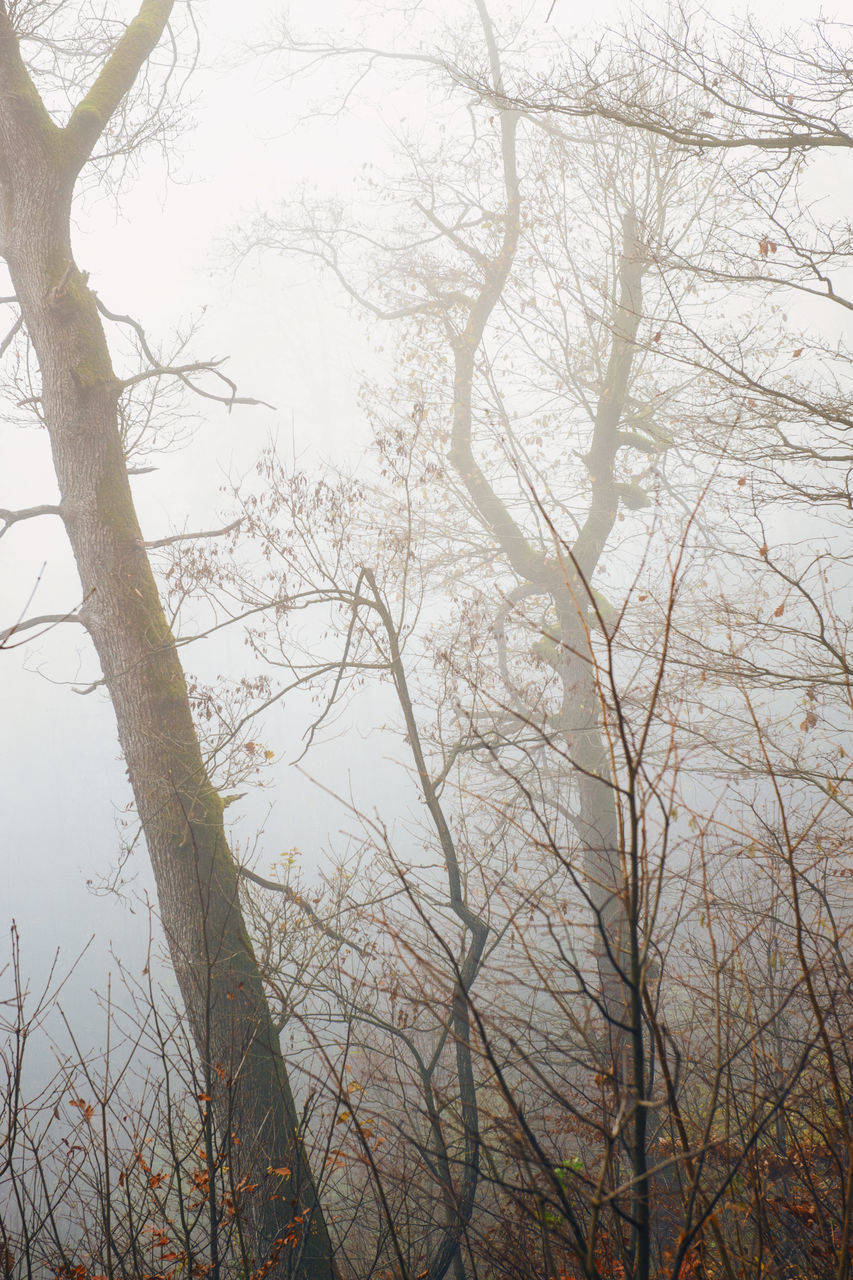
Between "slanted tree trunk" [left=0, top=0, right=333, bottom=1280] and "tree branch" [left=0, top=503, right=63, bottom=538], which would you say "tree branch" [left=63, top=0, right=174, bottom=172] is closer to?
"slanted tree trunk" [left=0, top=0, right=333, bottom=1280]

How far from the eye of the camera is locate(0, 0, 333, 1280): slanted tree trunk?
4.64 meters

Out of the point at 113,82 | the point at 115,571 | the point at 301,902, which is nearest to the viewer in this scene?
the point at 115,571

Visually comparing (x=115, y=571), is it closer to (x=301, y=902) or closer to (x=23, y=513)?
(x=23, y=513)

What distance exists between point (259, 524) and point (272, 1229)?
4.15 metres

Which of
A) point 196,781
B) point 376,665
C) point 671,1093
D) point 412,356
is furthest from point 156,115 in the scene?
point 671,1093

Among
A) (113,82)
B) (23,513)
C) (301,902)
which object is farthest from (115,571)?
(113,82)

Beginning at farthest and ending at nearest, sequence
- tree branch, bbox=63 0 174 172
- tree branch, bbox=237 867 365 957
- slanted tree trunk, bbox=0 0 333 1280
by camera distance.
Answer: tree branch, bbox=63 0 174 172
tree branch, bbox=237 867 365 957
slanted tree trunk, bbox=0 0 333 1280

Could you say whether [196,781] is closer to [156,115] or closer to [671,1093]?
[671,1093]

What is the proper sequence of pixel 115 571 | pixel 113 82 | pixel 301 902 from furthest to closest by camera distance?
pixel 113 82 → pixel 301 902 → pixel 115 571

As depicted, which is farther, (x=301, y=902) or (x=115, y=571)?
(x=301, y=902)

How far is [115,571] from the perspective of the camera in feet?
17.0

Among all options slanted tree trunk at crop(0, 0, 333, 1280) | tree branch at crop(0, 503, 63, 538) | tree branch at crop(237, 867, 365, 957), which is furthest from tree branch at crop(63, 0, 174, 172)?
tree branch at crop(237, 867, 365, 957)

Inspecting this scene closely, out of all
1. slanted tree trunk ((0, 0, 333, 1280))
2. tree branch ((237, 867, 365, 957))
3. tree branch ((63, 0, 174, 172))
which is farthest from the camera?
tree branch ((63, 0, 174, 172))

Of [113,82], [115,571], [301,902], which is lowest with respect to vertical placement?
[301,902]
